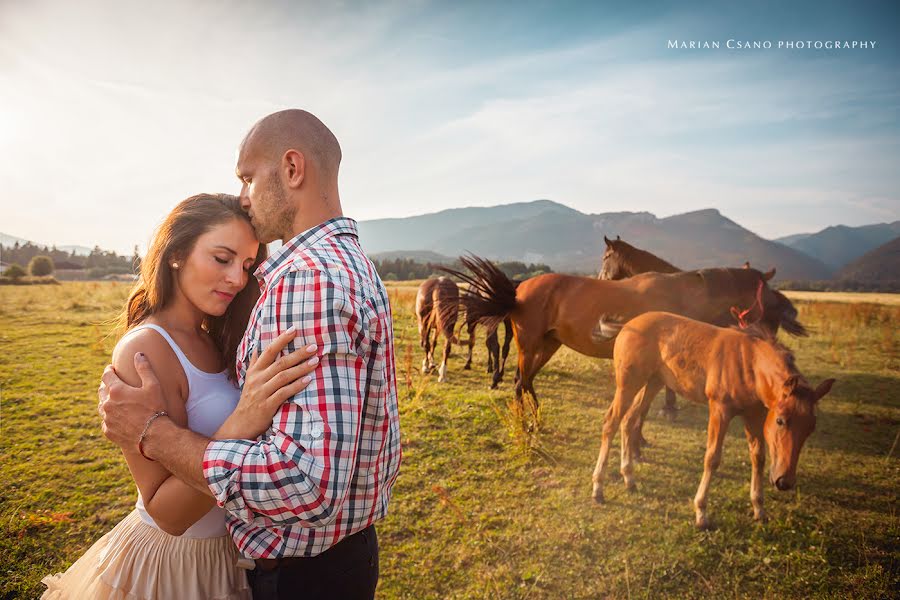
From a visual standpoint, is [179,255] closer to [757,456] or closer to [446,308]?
[757,456]

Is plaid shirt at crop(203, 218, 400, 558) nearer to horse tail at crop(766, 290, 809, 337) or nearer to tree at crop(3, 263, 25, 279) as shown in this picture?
Answer: horse tail at crop(766, 290, 809, 337)

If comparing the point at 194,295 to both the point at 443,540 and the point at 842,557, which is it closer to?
the point at 443,540

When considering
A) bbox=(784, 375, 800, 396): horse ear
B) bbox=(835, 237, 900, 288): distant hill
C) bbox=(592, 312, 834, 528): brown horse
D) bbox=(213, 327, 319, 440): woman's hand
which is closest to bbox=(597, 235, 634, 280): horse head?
bbox=(592, 312, 834, 528): brown horse

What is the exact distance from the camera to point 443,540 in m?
3.96

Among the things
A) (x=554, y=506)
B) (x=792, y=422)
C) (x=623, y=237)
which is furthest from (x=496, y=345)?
(x=623, y=237)

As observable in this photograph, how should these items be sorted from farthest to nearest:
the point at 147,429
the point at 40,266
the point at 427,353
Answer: the point at 40,266 → the point at 427,353 → the point at 147,429

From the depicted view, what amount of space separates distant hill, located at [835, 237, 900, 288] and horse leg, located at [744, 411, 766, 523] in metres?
24.0

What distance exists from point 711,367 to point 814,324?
16.2 m

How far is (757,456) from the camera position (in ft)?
13.7

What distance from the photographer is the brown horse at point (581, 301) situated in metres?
6.52

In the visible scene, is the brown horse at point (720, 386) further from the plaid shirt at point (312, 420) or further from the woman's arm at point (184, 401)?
the woman's arm at point (184, 401)

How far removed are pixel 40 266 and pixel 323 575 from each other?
40237mm

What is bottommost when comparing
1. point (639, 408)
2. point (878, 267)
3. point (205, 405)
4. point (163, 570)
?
point (639, 408)

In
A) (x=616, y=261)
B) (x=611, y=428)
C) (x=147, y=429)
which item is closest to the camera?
(x=147, y=429)
